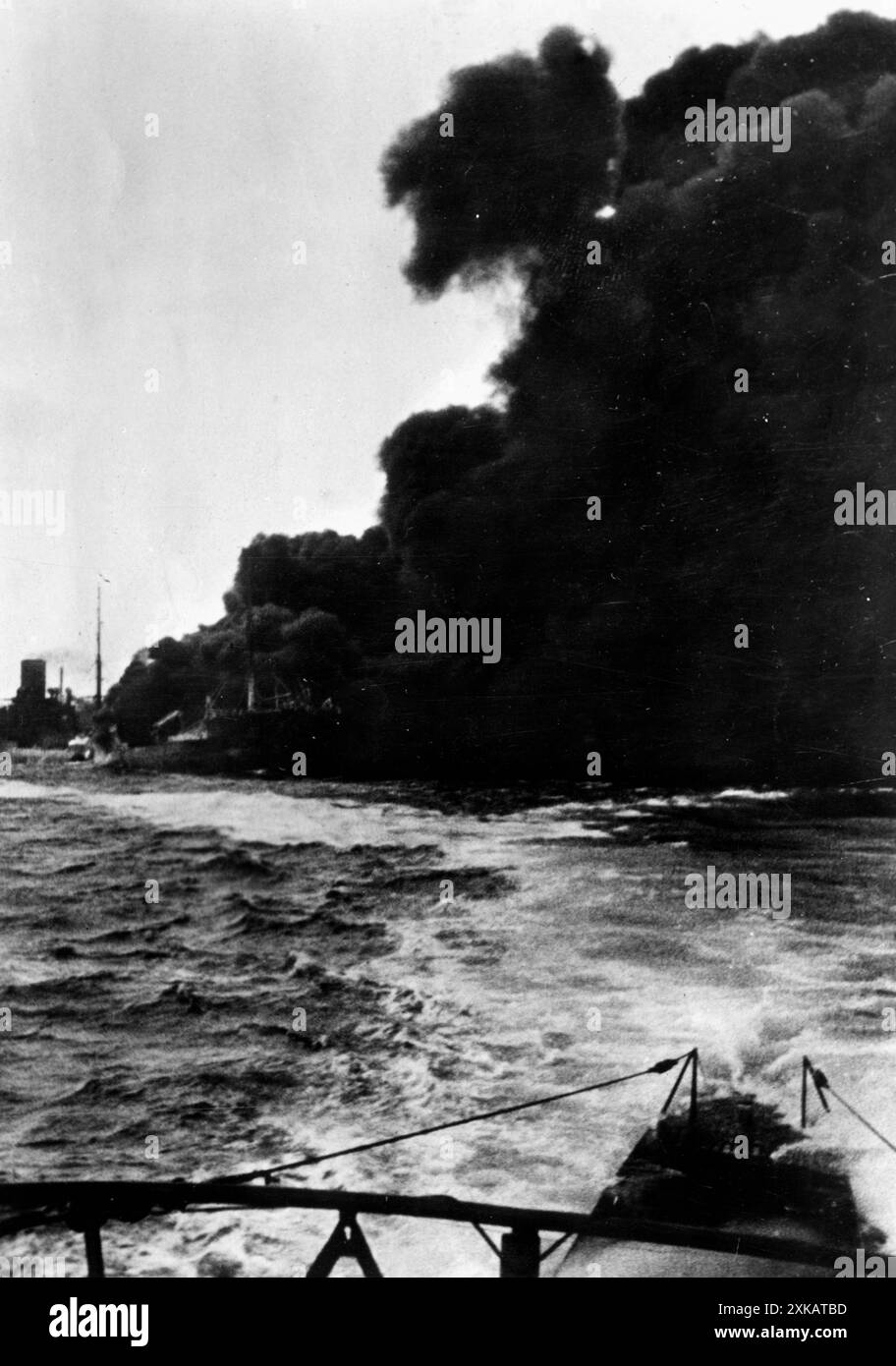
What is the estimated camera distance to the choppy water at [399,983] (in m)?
2.60

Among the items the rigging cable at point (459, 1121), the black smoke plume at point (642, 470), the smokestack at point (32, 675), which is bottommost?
the rigging cable at point (459, 1121)

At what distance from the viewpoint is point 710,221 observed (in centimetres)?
277

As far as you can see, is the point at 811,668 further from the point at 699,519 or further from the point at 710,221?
the point at 710,221

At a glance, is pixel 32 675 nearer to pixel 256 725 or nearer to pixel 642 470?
pixel 256 725

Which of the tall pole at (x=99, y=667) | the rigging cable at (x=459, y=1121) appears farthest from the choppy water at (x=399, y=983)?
the tall pole at (x=99, y=667)

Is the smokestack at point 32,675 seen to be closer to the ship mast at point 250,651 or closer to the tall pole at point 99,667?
the tall pole at point 99,667

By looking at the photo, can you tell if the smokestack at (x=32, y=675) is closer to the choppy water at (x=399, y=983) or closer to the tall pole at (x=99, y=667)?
the tall pole at (x=99, y=667)

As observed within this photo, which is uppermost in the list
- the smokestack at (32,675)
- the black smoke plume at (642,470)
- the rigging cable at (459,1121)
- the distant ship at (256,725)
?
the black smoke plume at (642,470)

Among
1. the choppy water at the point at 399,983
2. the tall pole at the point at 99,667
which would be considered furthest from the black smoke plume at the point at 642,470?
the tall pole at the point at 99,667

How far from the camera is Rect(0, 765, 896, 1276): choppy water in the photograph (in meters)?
2.60

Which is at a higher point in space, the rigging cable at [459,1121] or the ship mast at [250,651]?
the ship mast at [250,651]

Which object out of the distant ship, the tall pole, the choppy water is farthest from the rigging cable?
the tall pole

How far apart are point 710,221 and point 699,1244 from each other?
2.90 meters

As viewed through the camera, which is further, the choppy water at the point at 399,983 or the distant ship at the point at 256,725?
the distant ship at the point at 256,725
